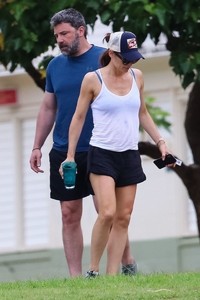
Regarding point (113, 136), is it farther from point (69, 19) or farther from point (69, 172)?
point (69, 19)

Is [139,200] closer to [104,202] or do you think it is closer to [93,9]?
[93,9]

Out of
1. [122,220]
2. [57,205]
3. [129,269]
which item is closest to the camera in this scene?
[122,220]

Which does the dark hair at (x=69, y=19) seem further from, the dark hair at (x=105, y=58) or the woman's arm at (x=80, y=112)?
the woman's arm at (x=80, y=112)

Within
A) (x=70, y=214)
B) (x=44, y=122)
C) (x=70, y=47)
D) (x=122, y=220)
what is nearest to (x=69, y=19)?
(x=70, y=47)

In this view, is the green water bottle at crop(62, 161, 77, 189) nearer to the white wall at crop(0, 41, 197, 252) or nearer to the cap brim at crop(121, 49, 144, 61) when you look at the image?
the cap brim at crop(121, 49, 144, 61)

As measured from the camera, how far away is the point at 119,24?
1670cm

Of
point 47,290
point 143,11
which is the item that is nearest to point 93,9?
point 143,11

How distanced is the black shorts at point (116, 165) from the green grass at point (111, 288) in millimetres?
749

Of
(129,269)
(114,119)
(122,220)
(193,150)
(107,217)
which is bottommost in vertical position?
(193,150)

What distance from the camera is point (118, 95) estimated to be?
13398mm

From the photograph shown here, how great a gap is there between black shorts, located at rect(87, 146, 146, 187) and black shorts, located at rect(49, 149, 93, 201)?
0.41 m

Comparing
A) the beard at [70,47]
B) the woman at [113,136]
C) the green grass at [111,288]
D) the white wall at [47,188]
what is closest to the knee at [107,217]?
the woman at [113,136]

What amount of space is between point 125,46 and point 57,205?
1574 cm

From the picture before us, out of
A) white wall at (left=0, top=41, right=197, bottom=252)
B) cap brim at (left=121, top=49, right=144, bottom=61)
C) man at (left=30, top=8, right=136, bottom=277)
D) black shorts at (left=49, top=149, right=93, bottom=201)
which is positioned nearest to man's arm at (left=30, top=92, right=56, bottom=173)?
man at (left=30, top=8, right=136, bottom=277)
